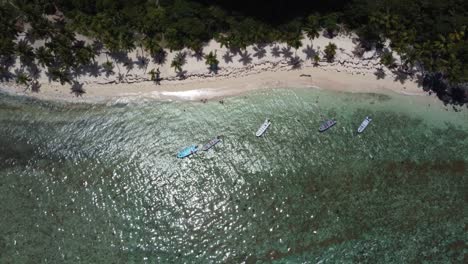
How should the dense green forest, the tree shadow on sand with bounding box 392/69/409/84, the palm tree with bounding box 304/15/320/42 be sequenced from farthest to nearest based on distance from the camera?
the tree shadow on sand with bounding box 392/69/409/84 < the palm tree with bounding box 304/15/320/42 < the dense green forest

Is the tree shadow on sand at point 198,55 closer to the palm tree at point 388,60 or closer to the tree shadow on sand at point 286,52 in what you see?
the tree shadow on sand at point 286,52

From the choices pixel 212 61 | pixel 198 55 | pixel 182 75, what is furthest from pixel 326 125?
pixel 182 75

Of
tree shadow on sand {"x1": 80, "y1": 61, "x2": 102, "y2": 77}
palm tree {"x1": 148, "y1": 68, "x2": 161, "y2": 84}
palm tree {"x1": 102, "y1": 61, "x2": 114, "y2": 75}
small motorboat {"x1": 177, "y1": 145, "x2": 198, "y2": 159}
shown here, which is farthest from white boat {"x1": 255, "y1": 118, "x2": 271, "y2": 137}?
tree shadow on sand {"x1": 80, "y1": 61, "x2": 102, "y2": 77}

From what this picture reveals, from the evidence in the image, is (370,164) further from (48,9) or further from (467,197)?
(48,9)

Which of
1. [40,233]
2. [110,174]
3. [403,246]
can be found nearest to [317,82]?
[403,246]

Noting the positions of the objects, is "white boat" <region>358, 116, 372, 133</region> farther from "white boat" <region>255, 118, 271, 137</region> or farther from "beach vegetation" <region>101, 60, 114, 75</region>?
"beach vegetation" <region>101, 60, 114, 75</region>

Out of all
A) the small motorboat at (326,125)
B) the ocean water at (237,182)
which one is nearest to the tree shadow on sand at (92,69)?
the ocean water at (237,182)
